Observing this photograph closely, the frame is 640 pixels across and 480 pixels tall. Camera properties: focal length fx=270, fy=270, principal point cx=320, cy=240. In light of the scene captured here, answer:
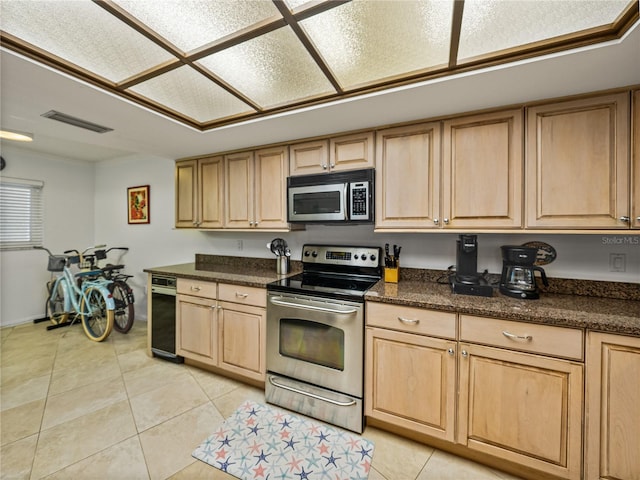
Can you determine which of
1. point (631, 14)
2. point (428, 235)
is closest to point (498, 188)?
point (428, 235)

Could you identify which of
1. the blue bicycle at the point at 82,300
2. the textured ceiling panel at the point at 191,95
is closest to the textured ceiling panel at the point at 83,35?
the textured ceiling panel at the point at 191,95

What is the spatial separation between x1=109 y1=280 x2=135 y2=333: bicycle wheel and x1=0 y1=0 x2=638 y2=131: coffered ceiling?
2718mm

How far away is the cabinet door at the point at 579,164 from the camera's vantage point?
4.95 feet

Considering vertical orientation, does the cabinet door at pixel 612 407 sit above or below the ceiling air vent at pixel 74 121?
below

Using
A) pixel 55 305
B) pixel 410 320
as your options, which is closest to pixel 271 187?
pixel 410 320

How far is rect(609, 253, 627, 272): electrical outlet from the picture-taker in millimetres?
1719

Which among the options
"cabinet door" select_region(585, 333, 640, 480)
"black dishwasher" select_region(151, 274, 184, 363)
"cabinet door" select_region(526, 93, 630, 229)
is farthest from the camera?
"black dishwasher" select_region(151, 274, 184, 363)

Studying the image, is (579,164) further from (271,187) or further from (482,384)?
(271,187)

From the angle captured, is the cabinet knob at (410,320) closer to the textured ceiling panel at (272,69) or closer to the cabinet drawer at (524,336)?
the cabinet drawer at (524,336)

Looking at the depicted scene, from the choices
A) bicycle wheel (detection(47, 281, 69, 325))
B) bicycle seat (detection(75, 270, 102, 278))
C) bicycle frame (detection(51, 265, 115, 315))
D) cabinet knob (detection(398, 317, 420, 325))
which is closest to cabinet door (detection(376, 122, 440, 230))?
cabinet knob (detection(398, 317, 420, 325))

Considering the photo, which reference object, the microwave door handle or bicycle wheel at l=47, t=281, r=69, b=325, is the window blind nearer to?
bicycle wheel at l=47, t=281, r=69, b=325

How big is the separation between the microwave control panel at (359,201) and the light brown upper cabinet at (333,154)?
167 mm

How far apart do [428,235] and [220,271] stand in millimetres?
2025

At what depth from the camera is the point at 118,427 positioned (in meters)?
1.88
